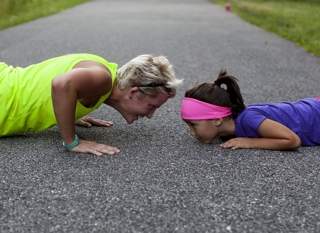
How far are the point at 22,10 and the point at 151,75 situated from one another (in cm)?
1371

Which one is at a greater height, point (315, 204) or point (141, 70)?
point (141, 70)

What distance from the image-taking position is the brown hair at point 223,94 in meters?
3.63

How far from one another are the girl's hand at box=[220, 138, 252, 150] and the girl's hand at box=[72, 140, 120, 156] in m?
0.74

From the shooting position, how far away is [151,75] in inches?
136

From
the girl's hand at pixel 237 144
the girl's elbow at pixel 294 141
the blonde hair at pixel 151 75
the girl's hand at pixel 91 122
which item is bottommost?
the girl's hand at pixel 91 122

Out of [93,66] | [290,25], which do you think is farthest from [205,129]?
[290,25]

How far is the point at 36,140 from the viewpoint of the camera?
3855mm

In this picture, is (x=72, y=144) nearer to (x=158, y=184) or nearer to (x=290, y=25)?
(x=158, y=184)

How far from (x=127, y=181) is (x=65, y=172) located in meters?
0.39

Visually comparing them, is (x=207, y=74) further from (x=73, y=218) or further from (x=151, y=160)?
(x=73, y=218)

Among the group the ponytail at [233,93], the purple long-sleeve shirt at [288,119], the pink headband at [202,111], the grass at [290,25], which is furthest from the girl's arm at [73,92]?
the grass at [290,25]

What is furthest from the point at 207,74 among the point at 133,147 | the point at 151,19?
the point at 151,19

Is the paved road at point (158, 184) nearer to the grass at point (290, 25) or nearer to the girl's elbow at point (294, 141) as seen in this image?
the girl's elbow at point (294, 141)

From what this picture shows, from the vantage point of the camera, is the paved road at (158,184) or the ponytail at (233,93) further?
the ponytail at (233,93)
